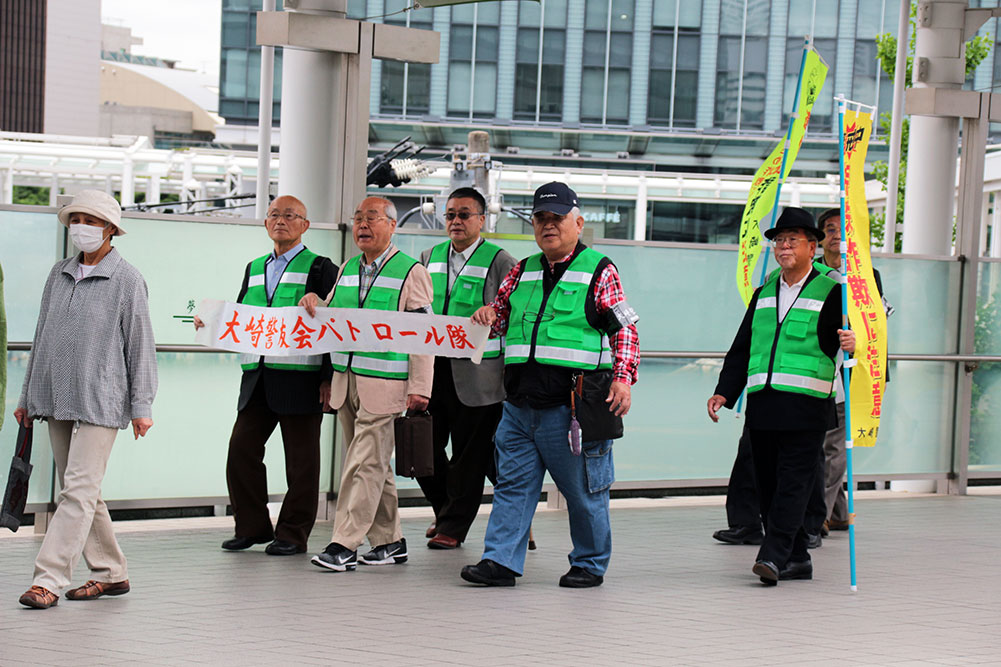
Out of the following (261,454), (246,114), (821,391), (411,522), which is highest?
(246,114)

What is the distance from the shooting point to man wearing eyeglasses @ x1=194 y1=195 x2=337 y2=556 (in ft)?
26.0

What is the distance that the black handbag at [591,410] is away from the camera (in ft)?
22.9

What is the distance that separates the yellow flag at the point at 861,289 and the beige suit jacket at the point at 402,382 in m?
2.25

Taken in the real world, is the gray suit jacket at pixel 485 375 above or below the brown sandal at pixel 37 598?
above

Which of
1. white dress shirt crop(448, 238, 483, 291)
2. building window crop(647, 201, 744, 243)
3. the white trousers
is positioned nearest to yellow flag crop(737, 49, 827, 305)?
white dress shirt crop(448, 238, 483, 291)

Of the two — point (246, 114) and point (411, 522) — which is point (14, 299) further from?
point (246, 114)

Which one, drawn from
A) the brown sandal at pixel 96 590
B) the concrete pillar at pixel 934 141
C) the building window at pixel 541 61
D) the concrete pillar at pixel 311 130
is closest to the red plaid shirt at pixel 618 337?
the brown sandal at pixel 96 590

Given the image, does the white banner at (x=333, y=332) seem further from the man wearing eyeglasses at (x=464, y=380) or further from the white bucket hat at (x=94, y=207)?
the white bucket hat at (x=94, y=207)

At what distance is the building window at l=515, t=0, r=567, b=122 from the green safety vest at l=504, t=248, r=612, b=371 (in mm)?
46592

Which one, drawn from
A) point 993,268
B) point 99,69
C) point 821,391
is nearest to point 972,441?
point 993,268

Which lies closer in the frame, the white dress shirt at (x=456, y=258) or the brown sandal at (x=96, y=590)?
the brown sandal at (x=96, y=590)

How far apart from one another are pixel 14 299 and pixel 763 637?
15.7 ft

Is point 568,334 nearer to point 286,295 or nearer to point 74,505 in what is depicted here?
point 286,295

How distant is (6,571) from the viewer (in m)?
7.22
